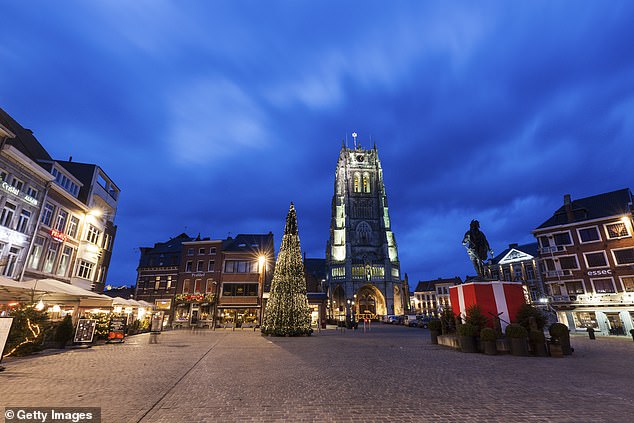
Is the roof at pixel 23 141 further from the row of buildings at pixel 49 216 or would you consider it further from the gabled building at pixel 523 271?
the gabled building at pixel 523 271

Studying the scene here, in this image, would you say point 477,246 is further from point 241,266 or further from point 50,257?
point 241,266

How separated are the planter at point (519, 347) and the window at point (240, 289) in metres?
33.2

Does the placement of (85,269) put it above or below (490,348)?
above

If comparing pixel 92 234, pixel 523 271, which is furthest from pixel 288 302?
pixel 523 271

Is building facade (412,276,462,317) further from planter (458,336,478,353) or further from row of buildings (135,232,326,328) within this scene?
planter (458,336,478,353)

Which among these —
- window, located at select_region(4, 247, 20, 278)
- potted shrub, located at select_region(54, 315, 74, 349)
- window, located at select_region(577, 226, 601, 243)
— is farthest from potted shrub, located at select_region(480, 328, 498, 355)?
window, located at select_region(577, 226, 601, 243)

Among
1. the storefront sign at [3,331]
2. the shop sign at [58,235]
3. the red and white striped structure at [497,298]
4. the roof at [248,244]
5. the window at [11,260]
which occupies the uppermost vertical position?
the roof at [248,244]

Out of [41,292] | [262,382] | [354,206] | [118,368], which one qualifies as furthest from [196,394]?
[354,206]

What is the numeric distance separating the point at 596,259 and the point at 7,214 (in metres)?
48.4

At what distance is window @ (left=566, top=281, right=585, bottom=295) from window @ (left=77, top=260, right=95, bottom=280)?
46.8 m

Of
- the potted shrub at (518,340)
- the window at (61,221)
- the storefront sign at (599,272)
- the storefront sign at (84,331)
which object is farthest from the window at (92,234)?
the storefront sign at (599,272)

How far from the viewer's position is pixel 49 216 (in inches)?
840

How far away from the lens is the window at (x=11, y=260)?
17703mm

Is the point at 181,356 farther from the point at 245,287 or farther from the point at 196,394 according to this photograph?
the point at 245,287
